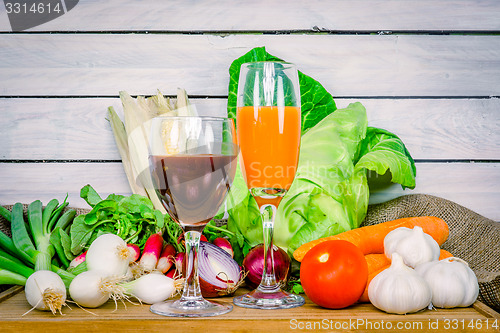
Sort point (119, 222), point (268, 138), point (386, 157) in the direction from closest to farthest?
point (268, 138)
point (119, 222)
point (386, 157)

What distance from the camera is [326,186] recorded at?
1.24m

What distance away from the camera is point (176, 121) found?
847 mm

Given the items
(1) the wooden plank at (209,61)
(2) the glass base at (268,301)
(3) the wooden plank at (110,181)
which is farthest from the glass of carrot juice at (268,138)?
(3) the wooden plank at (110,181)

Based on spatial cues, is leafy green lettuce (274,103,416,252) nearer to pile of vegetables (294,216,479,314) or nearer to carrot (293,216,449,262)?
carrot (293,216,449,262)

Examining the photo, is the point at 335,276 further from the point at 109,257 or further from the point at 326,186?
the point at 109,257

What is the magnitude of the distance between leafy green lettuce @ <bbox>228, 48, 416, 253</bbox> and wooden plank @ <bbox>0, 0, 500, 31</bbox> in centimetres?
39

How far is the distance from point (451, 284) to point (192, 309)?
50 cm

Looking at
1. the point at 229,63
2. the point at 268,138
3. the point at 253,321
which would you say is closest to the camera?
the point at 253,321

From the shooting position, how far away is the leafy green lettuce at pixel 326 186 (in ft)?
4.00

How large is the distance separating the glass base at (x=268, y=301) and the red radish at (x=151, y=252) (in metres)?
0.24

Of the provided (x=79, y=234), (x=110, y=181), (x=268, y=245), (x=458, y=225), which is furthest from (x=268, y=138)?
(x=110, y=181)

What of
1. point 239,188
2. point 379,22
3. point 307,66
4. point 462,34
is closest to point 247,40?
point 307,66

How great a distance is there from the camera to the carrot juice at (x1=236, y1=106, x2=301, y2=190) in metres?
0.97

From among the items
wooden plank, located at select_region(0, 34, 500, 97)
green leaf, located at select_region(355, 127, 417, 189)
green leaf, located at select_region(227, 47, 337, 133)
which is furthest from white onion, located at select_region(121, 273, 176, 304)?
wooden plank, located at select_region(0, 34, 500, 97)
